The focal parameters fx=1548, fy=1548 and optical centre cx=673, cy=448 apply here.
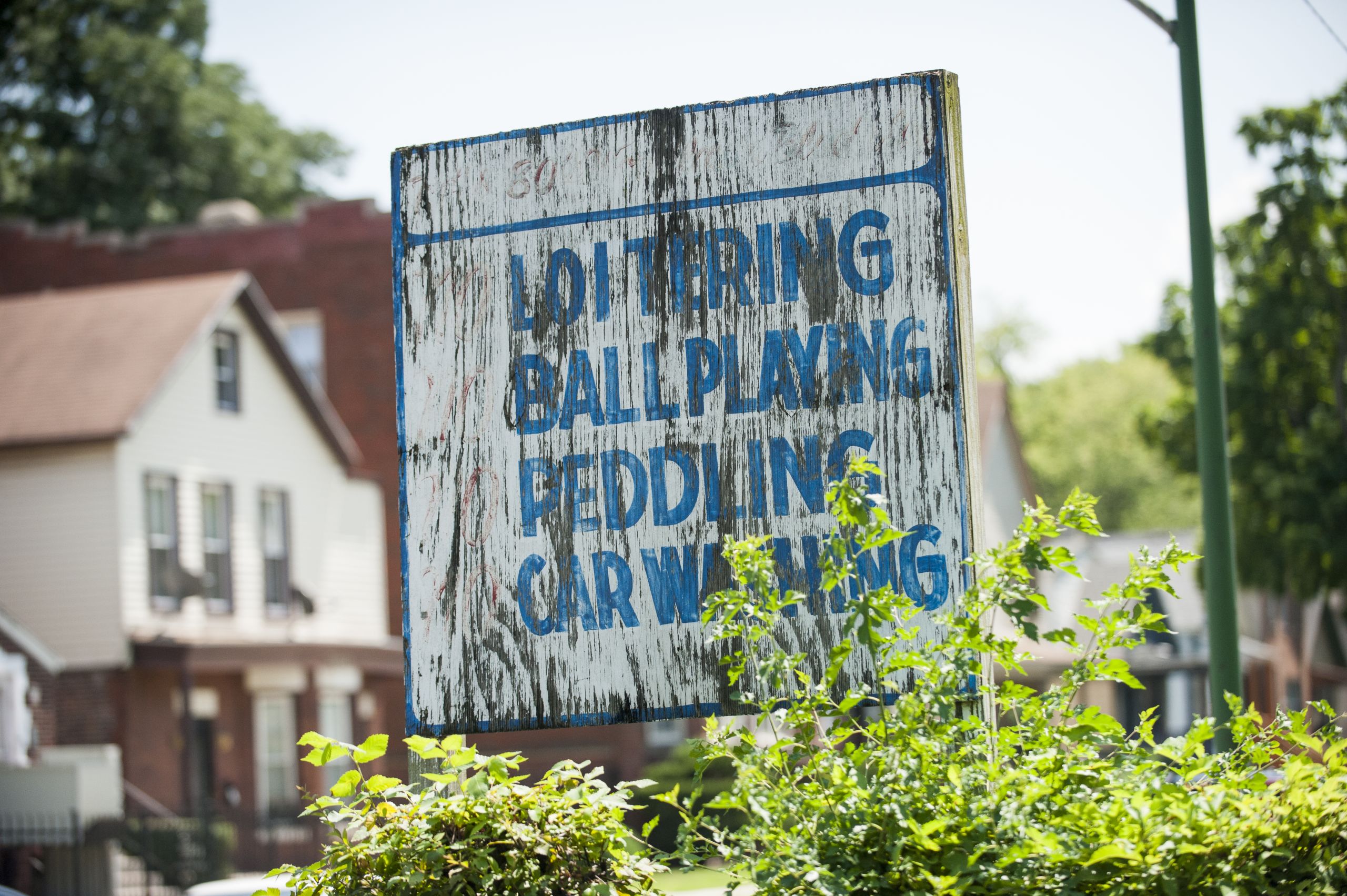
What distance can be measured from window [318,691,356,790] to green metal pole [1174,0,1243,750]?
70.0 feet

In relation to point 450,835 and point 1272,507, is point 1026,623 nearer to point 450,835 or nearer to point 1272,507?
point 450,835

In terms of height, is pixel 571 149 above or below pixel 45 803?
above

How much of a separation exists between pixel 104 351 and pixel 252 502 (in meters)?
3.58

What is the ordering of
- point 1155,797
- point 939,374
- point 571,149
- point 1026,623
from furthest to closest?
point 571,149
point 939,374
point 1026,623
point 1155,797

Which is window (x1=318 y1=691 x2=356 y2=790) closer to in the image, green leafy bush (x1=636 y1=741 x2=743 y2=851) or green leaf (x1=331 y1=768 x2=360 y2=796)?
green leafy bush (x1=636 y1=741 x2=743 y2=851)

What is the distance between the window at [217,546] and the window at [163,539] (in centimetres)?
79

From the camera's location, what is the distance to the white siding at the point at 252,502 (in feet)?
80.3

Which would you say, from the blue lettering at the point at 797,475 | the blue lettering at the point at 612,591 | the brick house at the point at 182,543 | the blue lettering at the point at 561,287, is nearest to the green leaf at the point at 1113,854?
the blue lettering at the point at 797,475

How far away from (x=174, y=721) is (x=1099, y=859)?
23.9m

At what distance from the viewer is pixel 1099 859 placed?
288cm

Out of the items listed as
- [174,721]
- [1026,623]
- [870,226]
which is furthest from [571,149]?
[174,721]

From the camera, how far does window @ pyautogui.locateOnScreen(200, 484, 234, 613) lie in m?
26.1

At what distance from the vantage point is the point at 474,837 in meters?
3.33

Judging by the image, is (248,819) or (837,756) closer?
(837,756)
